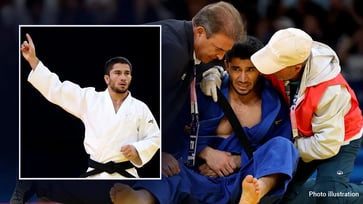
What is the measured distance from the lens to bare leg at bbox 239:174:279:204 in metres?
3.29

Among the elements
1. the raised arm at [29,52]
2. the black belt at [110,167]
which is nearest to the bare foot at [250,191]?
the black belt at [110,167]

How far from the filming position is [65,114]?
334 cm

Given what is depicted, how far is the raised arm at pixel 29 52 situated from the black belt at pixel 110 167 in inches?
15.2

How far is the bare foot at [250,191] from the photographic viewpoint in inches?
129

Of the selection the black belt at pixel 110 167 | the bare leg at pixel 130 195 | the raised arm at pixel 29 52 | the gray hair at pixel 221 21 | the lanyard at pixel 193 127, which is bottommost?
the bare leg at pixel 130 195

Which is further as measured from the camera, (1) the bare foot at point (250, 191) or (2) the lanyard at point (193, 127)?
(2) the lanyard at point (193, 127)

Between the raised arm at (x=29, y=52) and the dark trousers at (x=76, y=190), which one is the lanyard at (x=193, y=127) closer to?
the dark trousers at (x=76, y=190)

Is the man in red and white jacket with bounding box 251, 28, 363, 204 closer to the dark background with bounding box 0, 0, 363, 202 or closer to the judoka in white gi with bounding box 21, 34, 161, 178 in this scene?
the dark background with bounding box 0, 0, 363, 202

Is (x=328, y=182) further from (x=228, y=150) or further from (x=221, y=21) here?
(x=221, y=21)

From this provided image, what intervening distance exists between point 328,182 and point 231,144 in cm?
37

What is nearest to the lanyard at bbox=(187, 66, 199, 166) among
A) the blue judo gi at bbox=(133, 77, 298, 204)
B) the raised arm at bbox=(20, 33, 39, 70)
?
the blue judo gi at bbox=(133, 77, 298, 204)

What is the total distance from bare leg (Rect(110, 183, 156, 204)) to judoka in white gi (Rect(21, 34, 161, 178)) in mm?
71

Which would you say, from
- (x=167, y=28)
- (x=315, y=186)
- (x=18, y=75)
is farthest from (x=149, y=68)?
(x=315, y=186)

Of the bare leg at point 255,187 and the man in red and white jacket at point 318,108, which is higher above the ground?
the man in red and white jacket at point 318,108
